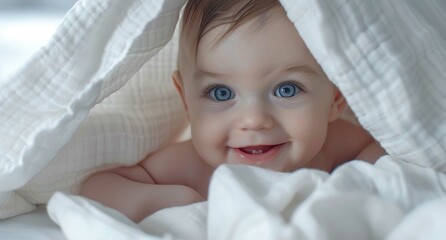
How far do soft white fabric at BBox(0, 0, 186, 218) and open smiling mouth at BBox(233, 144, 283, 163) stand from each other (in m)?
0.17

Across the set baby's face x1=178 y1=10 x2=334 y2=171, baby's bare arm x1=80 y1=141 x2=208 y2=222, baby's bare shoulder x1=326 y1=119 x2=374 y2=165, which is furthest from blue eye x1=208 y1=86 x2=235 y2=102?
baby's bare shoulder x1=326 y1=119 x2=374 y2=165

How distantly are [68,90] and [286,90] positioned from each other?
0.25 meters

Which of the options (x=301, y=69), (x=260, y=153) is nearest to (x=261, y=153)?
(x=260, y=153)

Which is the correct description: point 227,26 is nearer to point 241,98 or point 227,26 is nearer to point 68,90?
point 241,98

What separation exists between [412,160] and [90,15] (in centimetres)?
38

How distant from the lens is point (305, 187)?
2.35ft

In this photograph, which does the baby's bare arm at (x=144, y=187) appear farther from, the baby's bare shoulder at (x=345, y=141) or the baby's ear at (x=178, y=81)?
the baby's bare shoulder at (x=345, y=141)

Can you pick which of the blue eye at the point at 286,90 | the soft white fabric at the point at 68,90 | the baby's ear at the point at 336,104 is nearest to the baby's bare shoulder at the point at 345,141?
the baby's ear at the point at 336,104

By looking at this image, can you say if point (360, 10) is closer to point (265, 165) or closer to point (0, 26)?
point (265, 165)

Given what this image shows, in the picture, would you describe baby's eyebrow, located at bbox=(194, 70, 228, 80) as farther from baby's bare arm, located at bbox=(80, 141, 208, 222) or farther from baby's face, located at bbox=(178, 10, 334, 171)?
baby's bare arm, located at bbox=(80, 141, 208, 222)

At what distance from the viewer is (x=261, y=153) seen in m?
0.94

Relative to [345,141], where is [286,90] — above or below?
above

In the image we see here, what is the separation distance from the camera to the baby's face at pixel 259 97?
889 mm

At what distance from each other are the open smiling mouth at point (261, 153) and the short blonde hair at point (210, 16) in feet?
0.42
